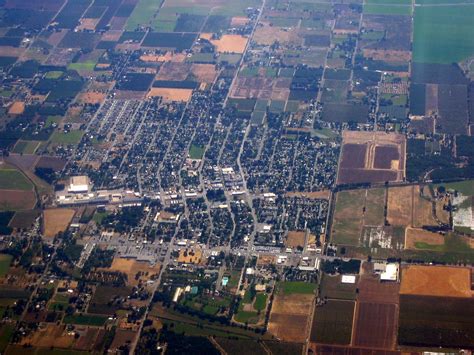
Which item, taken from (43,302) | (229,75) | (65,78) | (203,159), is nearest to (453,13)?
(229,75)

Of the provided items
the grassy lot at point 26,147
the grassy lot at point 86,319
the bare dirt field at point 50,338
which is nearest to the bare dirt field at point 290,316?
the grassy lot at point 86,319

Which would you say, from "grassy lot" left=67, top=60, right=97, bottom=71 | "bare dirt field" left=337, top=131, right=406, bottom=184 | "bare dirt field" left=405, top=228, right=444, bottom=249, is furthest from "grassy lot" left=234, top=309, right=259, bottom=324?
"grassy lot" left=67, top=60, right=97, bottom=71

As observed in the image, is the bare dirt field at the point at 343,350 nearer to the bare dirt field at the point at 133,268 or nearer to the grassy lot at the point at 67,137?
the bare dirt field at the point at 133,268

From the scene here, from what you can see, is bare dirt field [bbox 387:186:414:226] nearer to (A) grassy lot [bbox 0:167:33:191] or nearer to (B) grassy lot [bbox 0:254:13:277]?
(B) grassy lot [bbox 0:254:13:277]

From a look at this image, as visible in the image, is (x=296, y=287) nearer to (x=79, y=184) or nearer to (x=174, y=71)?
(x=79, y=184)

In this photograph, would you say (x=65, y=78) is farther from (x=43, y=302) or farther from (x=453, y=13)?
(x=453, y=13)
